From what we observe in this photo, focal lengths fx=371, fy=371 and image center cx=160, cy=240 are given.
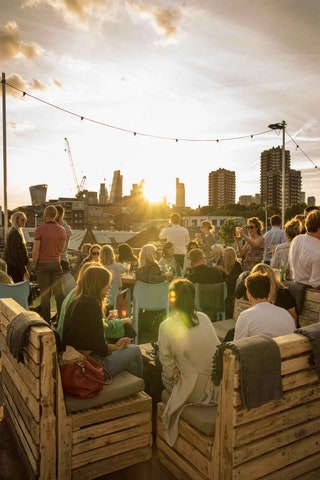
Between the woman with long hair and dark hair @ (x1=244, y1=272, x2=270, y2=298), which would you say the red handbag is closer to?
dark hair @ (x1=244, y1=272, x2=270, y2=298)

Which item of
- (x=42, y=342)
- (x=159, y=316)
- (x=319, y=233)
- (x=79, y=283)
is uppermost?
(x=319, y=233)

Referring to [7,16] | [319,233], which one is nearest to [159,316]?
[319,233]

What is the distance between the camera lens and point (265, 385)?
231 centimetres

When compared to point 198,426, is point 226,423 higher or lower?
higher

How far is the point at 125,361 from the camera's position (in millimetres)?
3264

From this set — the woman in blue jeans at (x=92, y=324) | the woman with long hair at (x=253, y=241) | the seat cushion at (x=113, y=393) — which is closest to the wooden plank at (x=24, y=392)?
the seat cushion at (x=113, y=393)

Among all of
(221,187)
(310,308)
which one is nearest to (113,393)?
(310,308)

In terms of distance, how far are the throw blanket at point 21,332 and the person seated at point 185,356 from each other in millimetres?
971

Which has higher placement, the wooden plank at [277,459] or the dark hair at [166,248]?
the dark hair at [166,248]

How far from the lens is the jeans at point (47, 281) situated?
595 cm

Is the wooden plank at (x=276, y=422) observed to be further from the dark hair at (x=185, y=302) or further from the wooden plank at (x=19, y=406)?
the wooden plank at (x=19, y=406)

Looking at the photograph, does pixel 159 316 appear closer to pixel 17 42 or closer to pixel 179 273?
pixel 179 273

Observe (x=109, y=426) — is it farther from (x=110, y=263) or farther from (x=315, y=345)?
(x=110, y=263)

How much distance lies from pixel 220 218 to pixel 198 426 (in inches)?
4129
